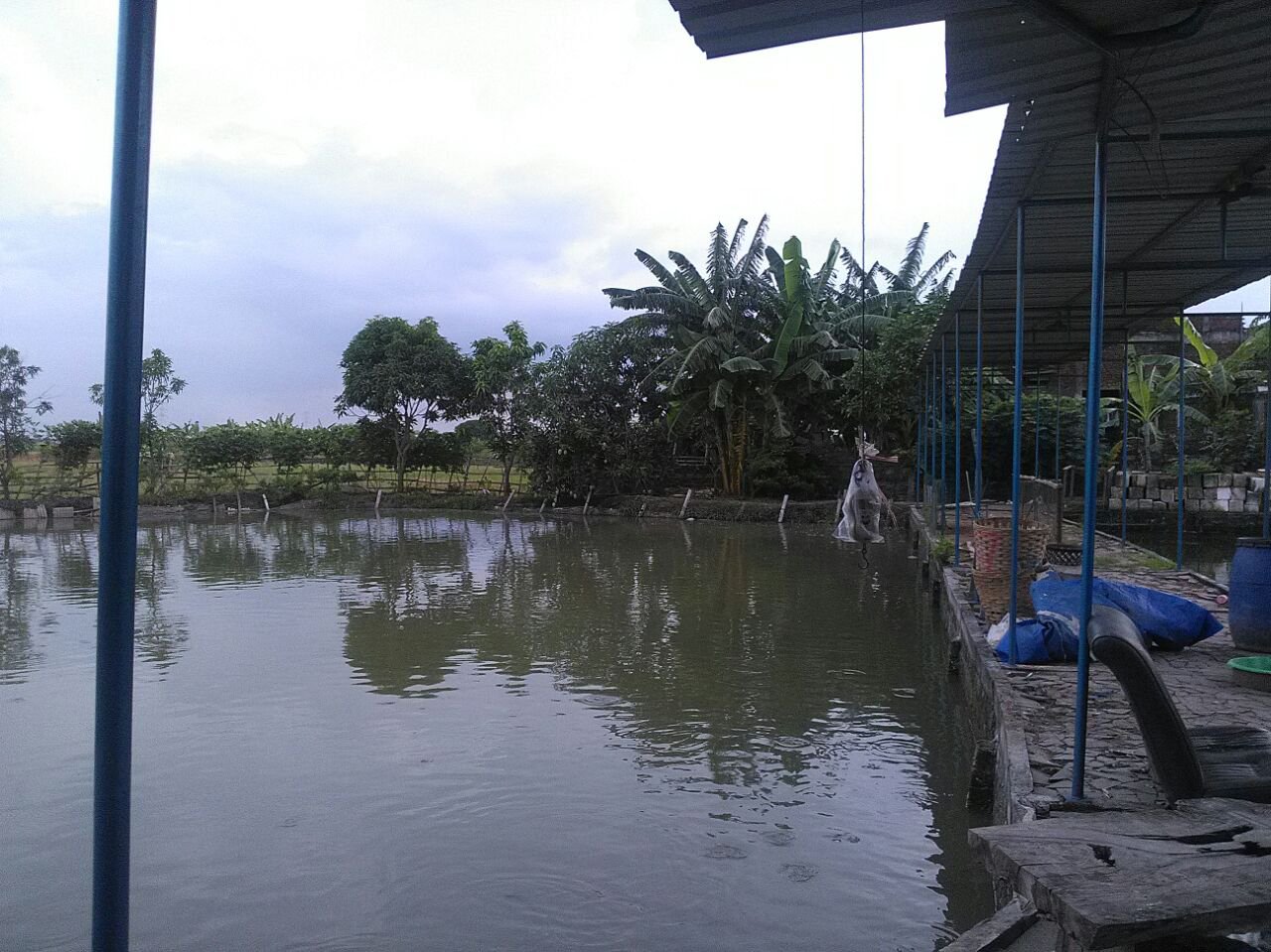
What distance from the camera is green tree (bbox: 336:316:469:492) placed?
97.0 feet

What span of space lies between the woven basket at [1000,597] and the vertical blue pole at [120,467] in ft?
21.2

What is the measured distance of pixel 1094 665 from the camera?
5727 mm

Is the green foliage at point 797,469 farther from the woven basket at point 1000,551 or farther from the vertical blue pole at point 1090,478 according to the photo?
the vertical blue pole at point 1090,478

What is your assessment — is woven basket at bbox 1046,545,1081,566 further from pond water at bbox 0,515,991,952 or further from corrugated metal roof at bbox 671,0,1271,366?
corrugated metal roof at bbox 671,0,1271,366

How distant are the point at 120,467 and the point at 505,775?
16.2 feet

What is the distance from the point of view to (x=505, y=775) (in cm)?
594

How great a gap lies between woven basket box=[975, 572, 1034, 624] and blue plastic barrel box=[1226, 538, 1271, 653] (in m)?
1.44

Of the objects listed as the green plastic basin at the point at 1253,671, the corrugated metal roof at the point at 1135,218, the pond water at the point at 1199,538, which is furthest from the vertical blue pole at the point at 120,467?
the pond water at the point at 1199,538

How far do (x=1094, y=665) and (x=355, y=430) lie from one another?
93.9 feet

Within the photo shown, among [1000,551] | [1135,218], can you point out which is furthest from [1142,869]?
[1000,551]

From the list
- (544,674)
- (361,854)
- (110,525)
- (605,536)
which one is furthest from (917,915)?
(605,536)

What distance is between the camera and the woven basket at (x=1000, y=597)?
7.00m

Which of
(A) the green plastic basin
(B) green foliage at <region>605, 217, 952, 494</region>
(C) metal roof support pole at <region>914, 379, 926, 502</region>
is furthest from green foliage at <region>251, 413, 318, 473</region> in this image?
(A) the green plastic basin

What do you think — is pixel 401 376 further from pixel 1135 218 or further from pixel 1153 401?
pixel 1135 218
